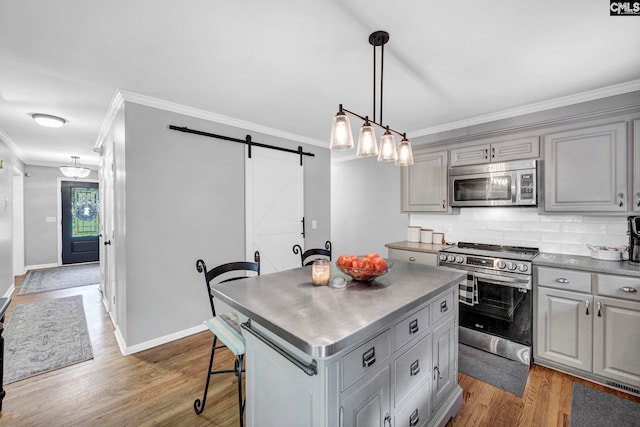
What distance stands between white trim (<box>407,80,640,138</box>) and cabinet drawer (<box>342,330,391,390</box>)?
299 centimetres

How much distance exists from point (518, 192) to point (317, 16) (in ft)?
8.51

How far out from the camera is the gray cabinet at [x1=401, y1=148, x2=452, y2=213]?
137 inches

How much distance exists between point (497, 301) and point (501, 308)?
7 cm

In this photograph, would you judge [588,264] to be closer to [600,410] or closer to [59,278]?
[600,410]

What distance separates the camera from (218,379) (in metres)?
2.31

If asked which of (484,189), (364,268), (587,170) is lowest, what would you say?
(364,268)

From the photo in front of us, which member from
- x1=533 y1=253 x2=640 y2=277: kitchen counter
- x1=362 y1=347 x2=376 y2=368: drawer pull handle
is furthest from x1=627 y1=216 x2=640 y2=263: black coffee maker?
x1=362 y1=347 x2=376 y2=368: drawer pull handle

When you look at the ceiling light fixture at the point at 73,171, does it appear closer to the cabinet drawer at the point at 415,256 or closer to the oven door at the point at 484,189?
the cabinet drawer at the point at 415,256

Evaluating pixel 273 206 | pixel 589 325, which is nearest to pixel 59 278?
pixel 273 206

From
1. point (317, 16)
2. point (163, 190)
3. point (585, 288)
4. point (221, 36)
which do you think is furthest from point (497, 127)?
point (163, 190)

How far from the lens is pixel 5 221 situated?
426 cm

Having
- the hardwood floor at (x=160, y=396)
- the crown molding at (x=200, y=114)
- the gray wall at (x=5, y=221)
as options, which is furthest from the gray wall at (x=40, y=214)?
the hardwood floor at (x=160, y=396)

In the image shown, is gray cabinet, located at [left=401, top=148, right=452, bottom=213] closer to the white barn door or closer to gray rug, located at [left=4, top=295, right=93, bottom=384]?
the white barn door

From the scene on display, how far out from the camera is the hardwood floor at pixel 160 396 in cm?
188
